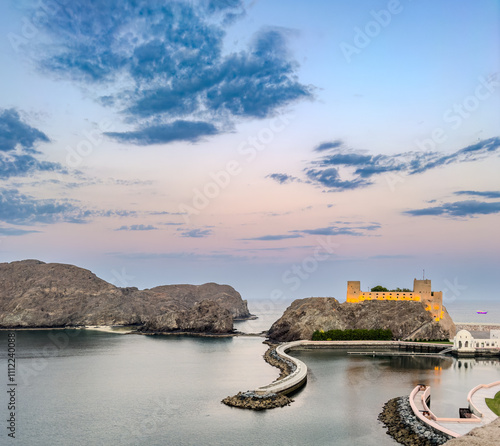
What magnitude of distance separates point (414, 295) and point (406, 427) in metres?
101

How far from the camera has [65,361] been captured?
9594 cm

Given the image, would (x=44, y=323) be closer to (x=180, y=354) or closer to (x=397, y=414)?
(x=180, y=354)

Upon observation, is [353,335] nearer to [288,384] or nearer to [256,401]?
[288,384]

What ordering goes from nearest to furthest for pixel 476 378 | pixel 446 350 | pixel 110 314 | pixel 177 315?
pixel 476 378, pixel 446 350, pixel 177 315, pixel 110 314

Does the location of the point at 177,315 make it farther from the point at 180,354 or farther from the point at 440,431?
the point at 440,431

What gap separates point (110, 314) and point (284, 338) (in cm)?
9470

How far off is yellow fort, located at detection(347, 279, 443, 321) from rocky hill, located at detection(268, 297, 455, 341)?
385 centimetres

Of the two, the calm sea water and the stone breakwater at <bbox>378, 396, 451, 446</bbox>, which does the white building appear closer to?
the calm sea water

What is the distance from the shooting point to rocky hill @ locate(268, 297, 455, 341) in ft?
425


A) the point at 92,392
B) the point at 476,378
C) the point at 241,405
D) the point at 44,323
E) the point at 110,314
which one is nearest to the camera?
the point at 241,405

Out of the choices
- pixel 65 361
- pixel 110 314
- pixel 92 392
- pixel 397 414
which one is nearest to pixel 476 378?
pixel 397 414

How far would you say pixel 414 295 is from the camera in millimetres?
142250

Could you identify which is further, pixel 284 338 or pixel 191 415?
pixel 284 338

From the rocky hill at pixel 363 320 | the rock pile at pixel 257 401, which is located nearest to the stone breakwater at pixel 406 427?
the rock pile at pixel 257 401
